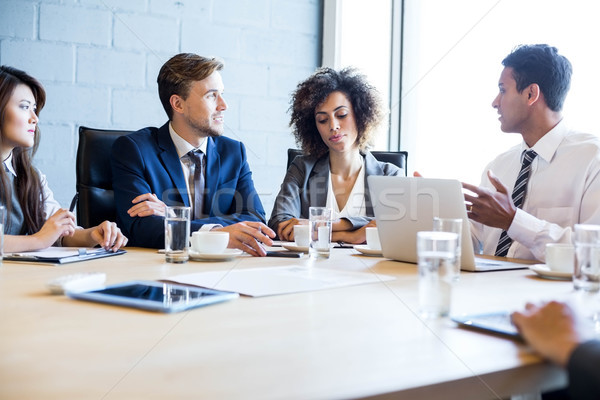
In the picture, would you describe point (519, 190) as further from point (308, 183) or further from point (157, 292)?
point (157, 292)

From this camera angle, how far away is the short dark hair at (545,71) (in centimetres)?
203

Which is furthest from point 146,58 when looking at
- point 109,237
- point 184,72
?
point 109,237

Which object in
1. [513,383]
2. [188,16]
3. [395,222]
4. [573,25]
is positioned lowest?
[513,383]

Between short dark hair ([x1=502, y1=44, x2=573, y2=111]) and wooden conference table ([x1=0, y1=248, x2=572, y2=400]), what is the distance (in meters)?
1.24

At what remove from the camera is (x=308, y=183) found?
8.50 feet

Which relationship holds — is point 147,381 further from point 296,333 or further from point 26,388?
point 296,333

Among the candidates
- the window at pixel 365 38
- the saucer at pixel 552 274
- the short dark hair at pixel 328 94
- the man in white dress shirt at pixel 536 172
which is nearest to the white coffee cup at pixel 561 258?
the saucer at pixel 552 274

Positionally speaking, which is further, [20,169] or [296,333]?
[20,169]

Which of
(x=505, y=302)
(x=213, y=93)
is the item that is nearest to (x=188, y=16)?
(x=213, y=93)

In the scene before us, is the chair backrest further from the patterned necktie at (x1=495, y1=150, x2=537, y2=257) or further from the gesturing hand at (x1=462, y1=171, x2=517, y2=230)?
the gesturing hand at (x1=462, y1=171, x2=517, y2=230)

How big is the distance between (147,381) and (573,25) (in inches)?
84.1

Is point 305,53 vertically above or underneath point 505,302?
above

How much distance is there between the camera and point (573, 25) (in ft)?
7.13

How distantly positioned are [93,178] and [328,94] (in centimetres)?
112
